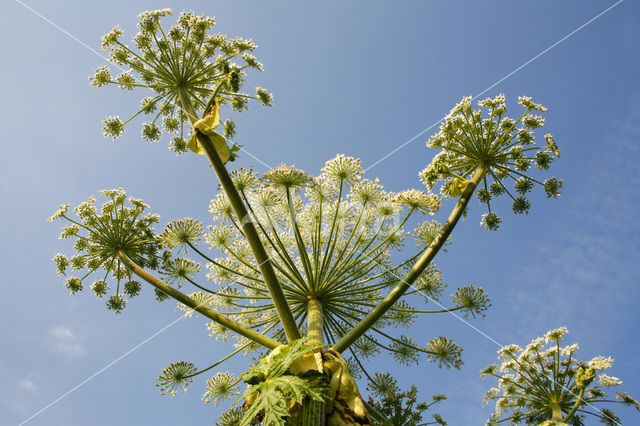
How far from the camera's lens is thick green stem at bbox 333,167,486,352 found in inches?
262

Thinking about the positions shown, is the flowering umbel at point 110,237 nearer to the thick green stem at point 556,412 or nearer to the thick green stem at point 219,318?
the thick green stem at point 219,318

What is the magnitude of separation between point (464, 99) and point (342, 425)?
7703 millimetres

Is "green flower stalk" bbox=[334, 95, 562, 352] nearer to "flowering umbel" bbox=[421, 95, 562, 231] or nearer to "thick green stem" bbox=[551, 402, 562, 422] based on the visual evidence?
"flowering umbel" bbox=[421, 95, 562, 231]

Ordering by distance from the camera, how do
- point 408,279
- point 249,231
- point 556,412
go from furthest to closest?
point 556,412
point 408,279
point 249,231

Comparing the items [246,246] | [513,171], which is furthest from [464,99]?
[246,246]

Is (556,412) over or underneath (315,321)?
over

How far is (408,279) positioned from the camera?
6.77m

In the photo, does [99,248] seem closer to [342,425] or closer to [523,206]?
[342,425]

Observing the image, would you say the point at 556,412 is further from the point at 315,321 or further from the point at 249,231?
the point at 249,231

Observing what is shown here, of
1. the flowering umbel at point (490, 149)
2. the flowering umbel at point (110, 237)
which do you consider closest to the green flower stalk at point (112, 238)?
the flowering umbel at point (110, 237)

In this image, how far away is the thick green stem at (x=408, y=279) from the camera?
665 centimetres

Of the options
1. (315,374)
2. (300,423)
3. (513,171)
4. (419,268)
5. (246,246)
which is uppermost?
(513,171)

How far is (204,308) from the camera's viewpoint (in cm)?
712

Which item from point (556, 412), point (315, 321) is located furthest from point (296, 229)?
point (556, 412)
